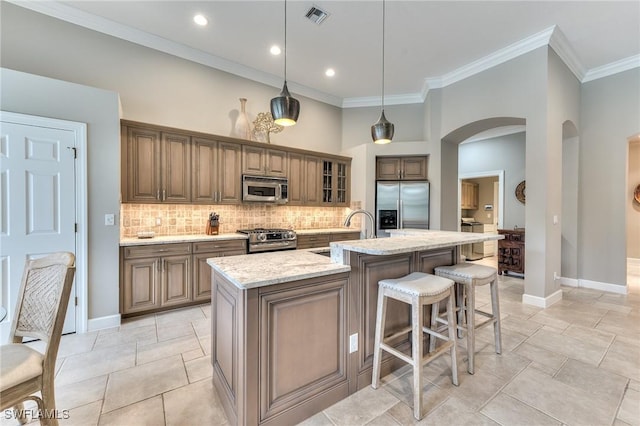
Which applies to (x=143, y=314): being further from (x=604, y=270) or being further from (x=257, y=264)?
(x=604, y=270)

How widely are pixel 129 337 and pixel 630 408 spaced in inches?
158

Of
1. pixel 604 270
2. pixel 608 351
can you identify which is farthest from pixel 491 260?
pixel 608 351

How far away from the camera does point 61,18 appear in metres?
3.08

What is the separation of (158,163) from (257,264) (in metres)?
2.55

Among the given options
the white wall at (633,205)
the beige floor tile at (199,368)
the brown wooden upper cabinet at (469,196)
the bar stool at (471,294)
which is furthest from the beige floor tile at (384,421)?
the white wall at (633,205)

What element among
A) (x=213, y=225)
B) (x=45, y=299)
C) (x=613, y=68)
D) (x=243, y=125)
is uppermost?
(x=613, y=68)

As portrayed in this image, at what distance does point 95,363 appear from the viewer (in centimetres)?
221

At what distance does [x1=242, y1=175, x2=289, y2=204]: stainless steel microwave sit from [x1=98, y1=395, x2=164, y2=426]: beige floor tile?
109 inches

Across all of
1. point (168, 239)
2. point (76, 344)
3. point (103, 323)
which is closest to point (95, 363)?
point (76, 344)

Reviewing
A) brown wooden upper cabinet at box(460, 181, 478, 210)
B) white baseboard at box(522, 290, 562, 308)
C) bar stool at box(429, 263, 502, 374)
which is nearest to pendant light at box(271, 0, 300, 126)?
bar stool at box(429, 263, 502, 374)

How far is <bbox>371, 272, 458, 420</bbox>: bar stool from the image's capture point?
66.2 inches

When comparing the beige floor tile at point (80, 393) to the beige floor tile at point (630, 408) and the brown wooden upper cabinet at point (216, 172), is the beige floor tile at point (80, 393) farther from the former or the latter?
the beige floor tile at point (630, 408)

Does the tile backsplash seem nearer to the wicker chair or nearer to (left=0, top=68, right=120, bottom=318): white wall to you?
(left=0, top=68, right=120, bottom=318): white wall

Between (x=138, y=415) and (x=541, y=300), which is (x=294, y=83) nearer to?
(x=138, y=415)
